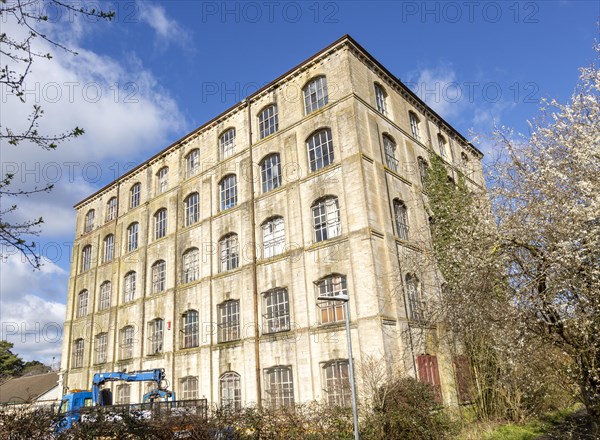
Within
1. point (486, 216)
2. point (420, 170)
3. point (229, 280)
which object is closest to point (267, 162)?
point (229, 280)

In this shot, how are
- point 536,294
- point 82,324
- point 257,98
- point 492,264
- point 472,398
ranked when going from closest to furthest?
point 536,294, point 492,264, point 472,398, point 257,98, point 82,324

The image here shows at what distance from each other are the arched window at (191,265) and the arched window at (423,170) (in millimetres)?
13102

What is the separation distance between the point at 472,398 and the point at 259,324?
379 inches

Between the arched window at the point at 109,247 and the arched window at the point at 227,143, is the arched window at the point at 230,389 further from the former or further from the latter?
the arched window at the point at 109,247

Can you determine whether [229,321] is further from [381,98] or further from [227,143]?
[381,98]

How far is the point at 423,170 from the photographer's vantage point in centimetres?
2502

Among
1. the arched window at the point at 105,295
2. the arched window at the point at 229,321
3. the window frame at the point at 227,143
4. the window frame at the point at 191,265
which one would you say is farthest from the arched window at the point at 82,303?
the window frame at the point at 227,143

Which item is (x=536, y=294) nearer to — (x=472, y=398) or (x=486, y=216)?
(x=486, y=216)

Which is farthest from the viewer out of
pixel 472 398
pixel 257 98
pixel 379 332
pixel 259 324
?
pixel 257 98

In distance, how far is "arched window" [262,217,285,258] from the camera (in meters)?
21.9

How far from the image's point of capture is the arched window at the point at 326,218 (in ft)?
65.9

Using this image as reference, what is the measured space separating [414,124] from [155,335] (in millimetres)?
19509

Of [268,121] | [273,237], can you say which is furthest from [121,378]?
[268,121]

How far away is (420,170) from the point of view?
81.1ft
